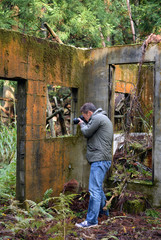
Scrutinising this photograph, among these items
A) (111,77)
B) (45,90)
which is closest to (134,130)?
(111,77)

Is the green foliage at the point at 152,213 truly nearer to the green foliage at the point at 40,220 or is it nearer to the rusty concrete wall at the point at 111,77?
the rusty concrete wall at the point at 111,77

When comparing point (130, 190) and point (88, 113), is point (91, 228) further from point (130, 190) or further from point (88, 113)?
point (88, 113)

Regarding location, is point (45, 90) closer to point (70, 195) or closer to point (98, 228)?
point (70, 195)

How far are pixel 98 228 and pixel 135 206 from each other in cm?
112

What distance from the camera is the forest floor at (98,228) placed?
3.53 metres

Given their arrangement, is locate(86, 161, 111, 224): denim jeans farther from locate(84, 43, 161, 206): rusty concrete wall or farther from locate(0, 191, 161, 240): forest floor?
locate(84, 43, 161, 206): rusty concrete wall

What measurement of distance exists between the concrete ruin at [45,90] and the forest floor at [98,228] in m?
0.57

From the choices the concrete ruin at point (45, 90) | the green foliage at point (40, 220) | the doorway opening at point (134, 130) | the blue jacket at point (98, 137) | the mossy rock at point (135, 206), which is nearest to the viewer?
the green foliage at point (40, 220)

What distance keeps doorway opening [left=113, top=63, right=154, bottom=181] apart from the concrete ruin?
368mm

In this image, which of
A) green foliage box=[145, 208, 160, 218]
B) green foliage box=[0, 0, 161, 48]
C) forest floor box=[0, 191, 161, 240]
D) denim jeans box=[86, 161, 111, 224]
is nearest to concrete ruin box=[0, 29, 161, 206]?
green foliage box=[145, 208, 160, 218]

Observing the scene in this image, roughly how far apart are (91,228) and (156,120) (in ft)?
7.95

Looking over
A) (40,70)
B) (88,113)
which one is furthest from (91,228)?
(40,70)

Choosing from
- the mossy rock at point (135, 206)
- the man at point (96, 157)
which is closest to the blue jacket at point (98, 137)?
the man at point (96, 157)

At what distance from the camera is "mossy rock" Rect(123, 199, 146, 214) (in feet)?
17.3
